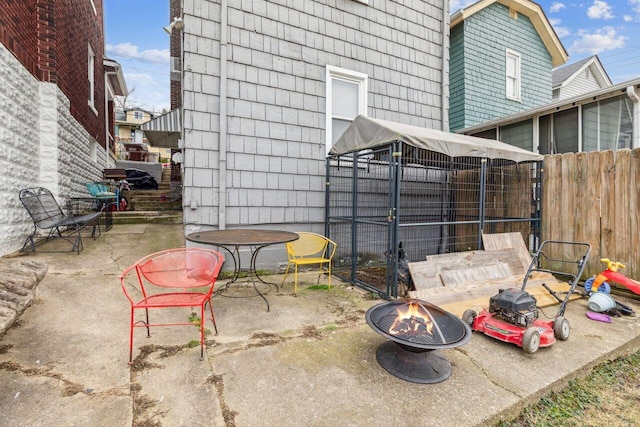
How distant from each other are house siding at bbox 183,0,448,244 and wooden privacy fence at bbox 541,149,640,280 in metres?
2.79

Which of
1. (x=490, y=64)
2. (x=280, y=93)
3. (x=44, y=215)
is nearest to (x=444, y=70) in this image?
Result: (x=280, y=93)

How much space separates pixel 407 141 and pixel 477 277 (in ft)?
6.84

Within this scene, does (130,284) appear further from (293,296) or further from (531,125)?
(531,125)

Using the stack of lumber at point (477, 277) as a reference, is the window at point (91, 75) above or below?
above

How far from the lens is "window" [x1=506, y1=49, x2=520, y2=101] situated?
1038 cm

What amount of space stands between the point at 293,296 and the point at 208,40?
368cm

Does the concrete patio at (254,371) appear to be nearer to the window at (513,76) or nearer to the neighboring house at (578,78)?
the window at (513,76)

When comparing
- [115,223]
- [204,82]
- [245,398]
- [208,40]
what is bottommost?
[245,398]

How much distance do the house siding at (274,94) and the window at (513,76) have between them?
21.0 feet

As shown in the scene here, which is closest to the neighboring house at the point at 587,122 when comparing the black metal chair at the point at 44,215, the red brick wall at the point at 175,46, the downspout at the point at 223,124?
the downspout at the point at 223,124

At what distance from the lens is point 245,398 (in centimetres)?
191

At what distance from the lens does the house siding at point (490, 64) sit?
372 inches

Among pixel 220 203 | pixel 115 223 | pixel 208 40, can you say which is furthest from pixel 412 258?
pixel 115 223

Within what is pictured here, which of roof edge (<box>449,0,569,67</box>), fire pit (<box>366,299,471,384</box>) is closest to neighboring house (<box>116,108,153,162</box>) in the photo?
roof edge (<box>449,0,569,67</box>)
